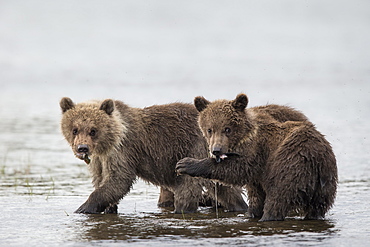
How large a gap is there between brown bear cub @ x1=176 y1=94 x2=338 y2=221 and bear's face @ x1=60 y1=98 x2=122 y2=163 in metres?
1.15

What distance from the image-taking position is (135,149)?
938cm

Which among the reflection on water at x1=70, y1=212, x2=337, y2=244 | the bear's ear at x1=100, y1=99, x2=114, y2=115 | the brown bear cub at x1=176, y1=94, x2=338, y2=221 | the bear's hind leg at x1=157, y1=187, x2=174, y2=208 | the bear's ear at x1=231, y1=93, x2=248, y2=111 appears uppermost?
the bear's ear at x1=100, y1=99, x2=114, y2=115

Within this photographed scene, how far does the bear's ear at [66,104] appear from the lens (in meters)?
9.09

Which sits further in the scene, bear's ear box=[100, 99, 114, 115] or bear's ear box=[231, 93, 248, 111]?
bear's ear box=[100, 99, 114, 115]

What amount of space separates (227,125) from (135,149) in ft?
5.55

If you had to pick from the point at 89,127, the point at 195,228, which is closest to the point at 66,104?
the point at 89,127

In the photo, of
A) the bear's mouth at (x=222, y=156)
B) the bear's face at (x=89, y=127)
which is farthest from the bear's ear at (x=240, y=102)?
the bear's face at (x=89, y=127)

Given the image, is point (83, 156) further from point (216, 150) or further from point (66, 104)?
point (216, 150)

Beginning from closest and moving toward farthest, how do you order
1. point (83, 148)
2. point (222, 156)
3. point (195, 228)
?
point (195, 228), point (222, 156), point (83, 148)

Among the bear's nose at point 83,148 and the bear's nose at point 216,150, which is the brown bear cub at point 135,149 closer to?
the bear's nose at point 83,148

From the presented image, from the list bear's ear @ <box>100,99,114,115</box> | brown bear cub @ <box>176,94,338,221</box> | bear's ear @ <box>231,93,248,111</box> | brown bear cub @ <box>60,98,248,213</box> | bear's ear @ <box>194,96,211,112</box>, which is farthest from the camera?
bear's ear @ <box>100,99,114,115</box>

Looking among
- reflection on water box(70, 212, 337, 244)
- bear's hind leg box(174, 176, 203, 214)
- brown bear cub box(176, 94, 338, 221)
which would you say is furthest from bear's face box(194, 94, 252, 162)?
bear's hind leg box(174, 176, 203, 214)

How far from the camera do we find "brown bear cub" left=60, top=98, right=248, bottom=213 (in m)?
9.00

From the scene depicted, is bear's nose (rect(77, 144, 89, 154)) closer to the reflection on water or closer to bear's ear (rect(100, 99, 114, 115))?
bear's ear (rect(100, 99, 114, 115))
